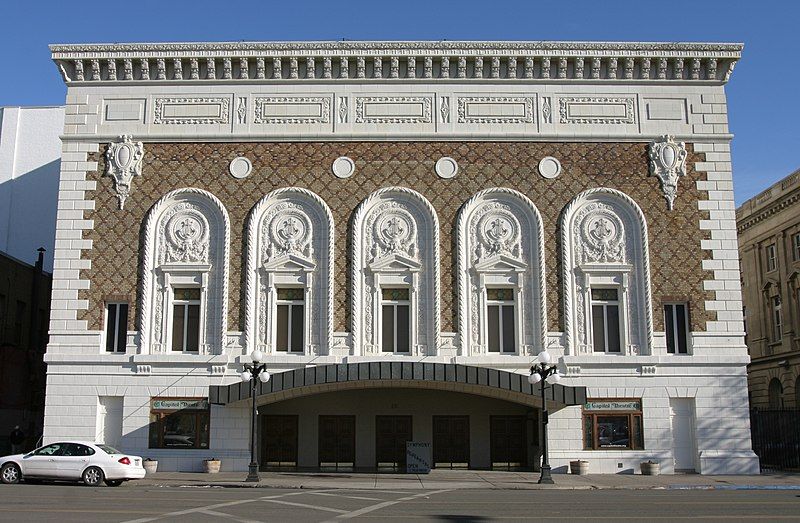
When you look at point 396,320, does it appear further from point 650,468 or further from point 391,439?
point 650,468

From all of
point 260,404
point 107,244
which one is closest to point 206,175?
point 107,244

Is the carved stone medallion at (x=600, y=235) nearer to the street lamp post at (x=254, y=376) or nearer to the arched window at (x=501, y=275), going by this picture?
the arched window at (x=501, y=275)

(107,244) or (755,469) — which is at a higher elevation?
(107,244)

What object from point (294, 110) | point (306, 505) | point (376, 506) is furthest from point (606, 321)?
point (306, 505)

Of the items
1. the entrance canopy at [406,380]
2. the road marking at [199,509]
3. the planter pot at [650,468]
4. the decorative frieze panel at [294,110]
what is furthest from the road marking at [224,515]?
the decorative frieze panel at [294,110]

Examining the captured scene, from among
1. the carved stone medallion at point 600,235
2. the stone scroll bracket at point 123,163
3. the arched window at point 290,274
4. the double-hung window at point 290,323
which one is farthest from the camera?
the stone scroll bracket at point 123,163

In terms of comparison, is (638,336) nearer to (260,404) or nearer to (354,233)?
(354,233)

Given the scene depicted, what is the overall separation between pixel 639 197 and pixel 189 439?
17.7 m

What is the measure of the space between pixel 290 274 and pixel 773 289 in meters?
31.5

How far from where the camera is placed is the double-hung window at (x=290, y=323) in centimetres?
2966

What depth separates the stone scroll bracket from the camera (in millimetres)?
30344

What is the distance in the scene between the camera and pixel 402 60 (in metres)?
30.7

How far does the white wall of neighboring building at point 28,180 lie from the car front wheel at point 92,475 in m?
23.4

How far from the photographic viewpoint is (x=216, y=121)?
101ft
